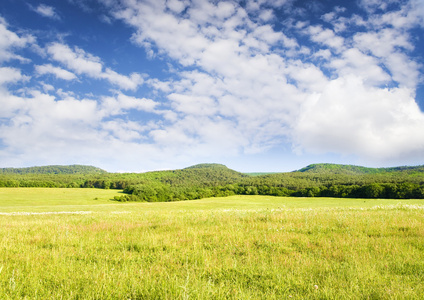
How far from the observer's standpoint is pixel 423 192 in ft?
266

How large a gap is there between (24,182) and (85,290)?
177 meters

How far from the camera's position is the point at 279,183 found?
162250mm

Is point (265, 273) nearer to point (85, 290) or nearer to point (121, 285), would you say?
point (121, 285)

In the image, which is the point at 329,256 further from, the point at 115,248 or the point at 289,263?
the point at 115,248

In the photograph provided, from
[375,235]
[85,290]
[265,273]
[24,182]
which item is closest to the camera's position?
Result: [85,290]

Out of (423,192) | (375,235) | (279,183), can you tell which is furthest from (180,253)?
(279,183)

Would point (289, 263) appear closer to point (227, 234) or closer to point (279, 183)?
point (227, 234)

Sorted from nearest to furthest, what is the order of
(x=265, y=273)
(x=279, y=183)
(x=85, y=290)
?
1. (x=85, y=290)
2. (x=265, y=273)
3. (x=279, y=183)

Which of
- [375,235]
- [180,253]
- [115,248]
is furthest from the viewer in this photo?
[375,235]

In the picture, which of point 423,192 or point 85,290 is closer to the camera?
point 85,290

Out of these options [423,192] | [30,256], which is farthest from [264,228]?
[423,192]

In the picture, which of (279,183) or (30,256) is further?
(279,183)

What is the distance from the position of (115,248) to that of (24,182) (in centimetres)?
17377

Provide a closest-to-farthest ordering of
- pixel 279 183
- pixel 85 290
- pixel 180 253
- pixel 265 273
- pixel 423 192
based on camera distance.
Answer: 1. pixel 85 290
2. pixel 265 273
3. pixel 180 253
4. pixel 423 192
5. pixel 279 183
